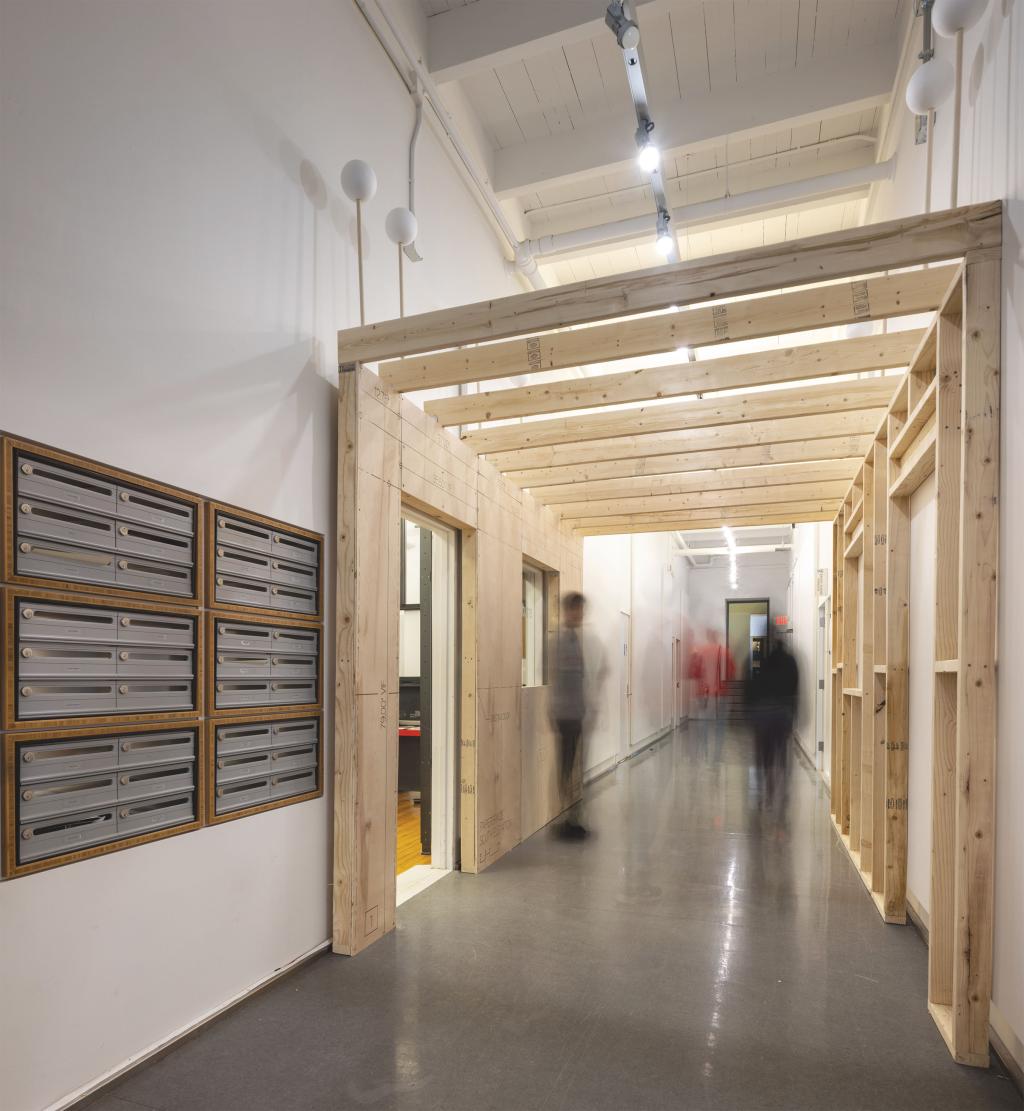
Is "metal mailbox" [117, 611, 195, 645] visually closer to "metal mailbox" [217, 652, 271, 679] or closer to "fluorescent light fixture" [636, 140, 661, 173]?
"metal mailbox" [217, 652, 271, 679]

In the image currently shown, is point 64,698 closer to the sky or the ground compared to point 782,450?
closer to the ground

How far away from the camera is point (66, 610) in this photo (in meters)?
2.25

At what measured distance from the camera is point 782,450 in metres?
5.40

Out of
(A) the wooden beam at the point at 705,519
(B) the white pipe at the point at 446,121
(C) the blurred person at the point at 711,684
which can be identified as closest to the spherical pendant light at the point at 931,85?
(B) the white pipe at the point at 446,121

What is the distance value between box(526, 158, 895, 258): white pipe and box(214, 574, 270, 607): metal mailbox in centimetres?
480

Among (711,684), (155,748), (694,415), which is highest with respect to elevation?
(694,415)

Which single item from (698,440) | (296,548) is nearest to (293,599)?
(296,548)

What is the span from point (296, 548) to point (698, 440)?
9.74ft

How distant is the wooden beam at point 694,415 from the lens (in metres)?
4.36

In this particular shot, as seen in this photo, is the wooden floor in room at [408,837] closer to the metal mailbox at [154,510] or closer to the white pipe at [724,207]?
the metal mailbox at [154,510]

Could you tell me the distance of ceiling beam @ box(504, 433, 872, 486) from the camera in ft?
17.0

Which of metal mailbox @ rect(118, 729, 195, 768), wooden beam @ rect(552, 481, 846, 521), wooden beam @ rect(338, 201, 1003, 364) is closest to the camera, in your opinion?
metal mailbox @ rect(118, 729, 195, 768)

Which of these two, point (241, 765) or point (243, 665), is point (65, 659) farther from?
point (241, 765)

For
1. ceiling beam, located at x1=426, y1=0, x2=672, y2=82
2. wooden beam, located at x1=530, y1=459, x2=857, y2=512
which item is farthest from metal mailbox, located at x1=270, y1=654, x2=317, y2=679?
ceiling beam, located at x1=426, y1=0, x2=672, y2=82
